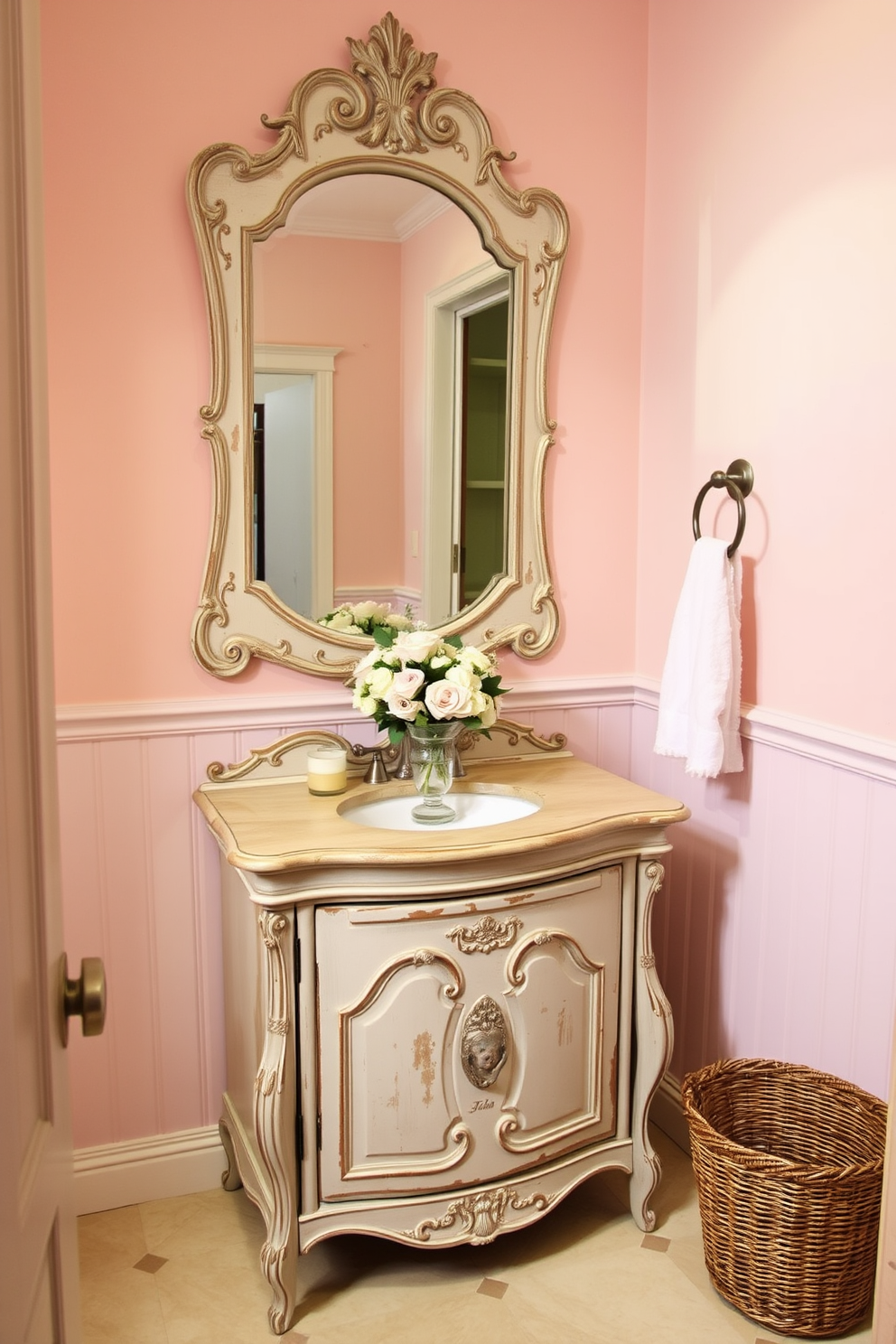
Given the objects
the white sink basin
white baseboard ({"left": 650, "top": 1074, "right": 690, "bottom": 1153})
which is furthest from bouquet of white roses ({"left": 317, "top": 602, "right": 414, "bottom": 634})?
white baseboard ({"left": 650, "top": 1074, "right": 690, "bottom": 1153})

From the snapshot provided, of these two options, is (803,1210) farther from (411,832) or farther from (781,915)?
(411,832)

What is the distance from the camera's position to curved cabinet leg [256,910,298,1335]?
71.2 inches

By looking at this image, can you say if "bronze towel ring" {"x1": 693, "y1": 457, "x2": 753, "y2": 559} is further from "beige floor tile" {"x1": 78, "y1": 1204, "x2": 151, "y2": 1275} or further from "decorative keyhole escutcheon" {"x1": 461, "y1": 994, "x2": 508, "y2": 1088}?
"beige floor tile" {"x1": 78, "y1": 1204, "x2": 151, "y2": 1275}

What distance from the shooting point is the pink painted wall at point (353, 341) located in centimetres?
218

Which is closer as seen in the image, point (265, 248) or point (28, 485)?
point (28, 485)

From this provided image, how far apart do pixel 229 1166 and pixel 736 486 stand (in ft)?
5.57

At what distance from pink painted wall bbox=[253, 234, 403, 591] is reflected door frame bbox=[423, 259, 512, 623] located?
0.07 meters

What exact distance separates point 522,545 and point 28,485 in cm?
170

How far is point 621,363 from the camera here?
2.53 meters

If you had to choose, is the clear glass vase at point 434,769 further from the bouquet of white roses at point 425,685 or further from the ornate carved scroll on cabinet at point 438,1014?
the ornate carved scroll on cabinet at point 438,1014

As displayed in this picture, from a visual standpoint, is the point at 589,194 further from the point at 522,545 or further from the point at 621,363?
the point at 522,545

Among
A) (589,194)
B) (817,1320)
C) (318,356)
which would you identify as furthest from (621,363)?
(817,1320)

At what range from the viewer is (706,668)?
2113 millimetres

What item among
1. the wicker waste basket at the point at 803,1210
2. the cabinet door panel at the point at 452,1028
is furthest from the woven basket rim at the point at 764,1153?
the cabinet door panel at the point at 452,1028
